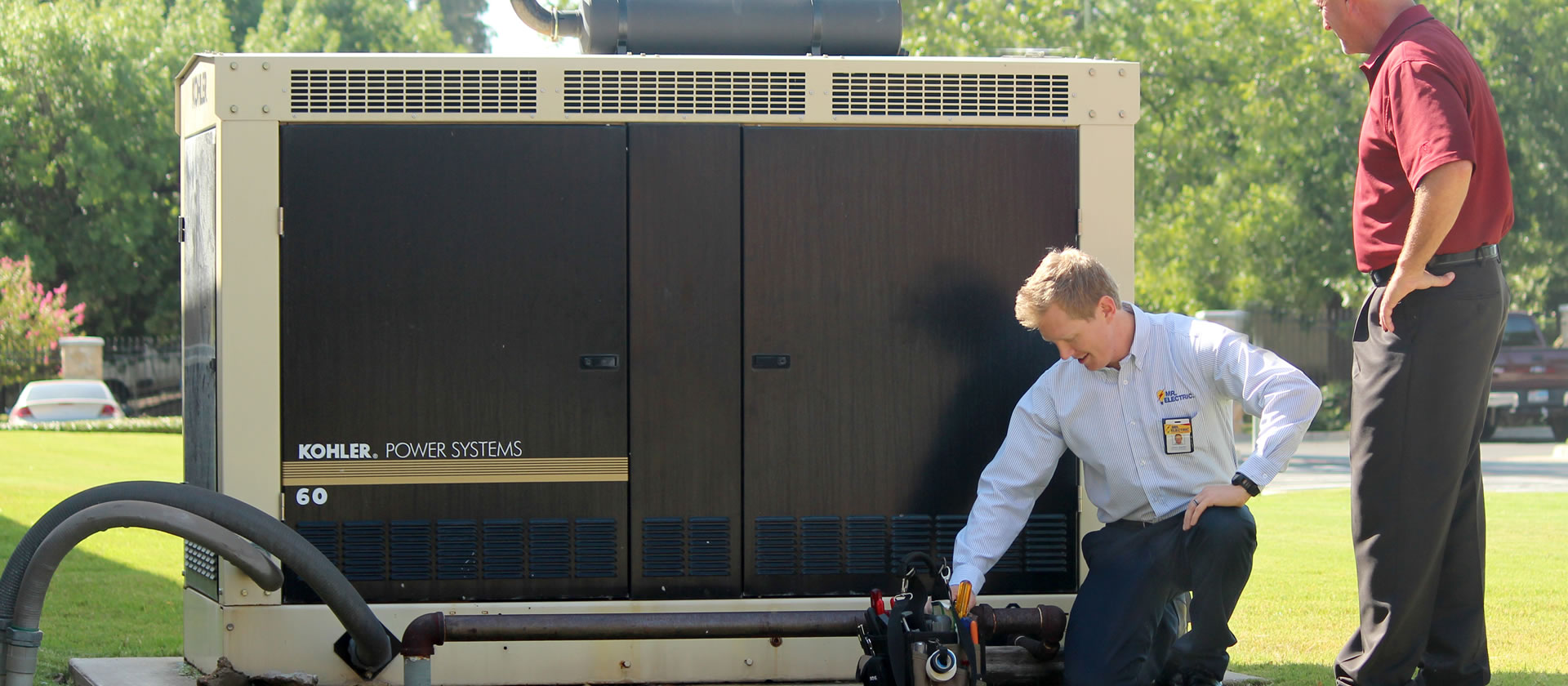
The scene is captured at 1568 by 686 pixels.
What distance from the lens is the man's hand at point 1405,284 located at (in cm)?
315

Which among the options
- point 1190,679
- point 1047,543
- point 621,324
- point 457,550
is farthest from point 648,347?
point 1190,679

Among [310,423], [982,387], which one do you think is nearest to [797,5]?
[982,387]

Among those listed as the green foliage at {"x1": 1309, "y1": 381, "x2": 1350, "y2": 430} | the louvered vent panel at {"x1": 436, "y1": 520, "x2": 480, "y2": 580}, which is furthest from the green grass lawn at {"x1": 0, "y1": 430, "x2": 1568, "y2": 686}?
the green foliage at {"x1": 1309, "y1": 381, "x2": 1350, "y2": 430}

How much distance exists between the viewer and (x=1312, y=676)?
4.44 m

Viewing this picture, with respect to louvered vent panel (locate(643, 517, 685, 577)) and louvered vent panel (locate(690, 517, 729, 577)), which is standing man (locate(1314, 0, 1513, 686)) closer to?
louvered vent panel (locate(690, 517, 729, 577))

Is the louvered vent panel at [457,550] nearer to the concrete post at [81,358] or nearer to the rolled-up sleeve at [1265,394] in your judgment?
the rolled-up sleeve at [1265,394]

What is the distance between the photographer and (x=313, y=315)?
12.8ft

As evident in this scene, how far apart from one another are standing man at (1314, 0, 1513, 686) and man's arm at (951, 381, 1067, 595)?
77cm

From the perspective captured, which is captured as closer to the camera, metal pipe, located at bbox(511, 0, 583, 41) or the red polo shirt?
the red polo shirt

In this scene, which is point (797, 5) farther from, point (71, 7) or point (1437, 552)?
point (71, 7)

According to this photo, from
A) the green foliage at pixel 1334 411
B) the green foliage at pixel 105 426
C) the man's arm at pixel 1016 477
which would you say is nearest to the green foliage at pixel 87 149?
the green foliage at pixel 105 426

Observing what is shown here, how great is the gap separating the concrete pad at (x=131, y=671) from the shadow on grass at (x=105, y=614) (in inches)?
6.6

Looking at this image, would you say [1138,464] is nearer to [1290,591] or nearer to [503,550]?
[503,550]

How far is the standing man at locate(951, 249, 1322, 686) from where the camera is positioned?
351 centimetres
